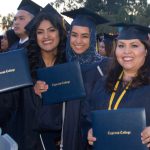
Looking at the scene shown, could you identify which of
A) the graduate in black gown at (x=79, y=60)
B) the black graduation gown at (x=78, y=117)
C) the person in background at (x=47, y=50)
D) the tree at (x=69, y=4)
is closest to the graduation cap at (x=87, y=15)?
the graduate in black gown at (x=79, y=60)

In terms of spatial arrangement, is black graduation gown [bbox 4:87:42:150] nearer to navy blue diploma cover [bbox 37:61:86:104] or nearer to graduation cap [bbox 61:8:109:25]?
navy blue diploma cover [bbox 37:61:86:104]

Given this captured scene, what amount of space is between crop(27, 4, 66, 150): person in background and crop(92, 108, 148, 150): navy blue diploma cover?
37.2 inches

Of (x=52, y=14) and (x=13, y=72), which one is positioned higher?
(x=52, y=14)

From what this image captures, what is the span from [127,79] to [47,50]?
3.32 feet

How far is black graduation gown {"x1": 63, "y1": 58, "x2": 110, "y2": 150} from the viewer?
371 cm

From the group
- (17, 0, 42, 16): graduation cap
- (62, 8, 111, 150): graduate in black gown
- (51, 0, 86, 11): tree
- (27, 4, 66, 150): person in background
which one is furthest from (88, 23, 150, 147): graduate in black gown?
(51, 0, 86, 11): tree

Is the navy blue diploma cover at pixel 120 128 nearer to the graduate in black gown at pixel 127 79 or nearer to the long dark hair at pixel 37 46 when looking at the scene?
the graduate in black gown at pixel 127 79

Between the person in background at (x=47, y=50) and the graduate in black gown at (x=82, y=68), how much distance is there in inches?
4.3

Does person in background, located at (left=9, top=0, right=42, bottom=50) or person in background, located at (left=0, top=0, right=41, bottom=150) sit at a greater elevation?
person in background, located at (left=9, top=0, right=42, bottom=50)

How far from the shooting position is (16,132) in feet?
13.2

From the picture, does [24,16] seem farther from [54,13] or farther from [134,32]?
[134,32]

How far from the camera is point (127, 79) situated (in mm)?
3248

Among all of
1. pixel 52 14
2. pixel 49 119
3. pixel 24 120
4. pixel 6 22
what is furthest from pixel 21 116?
pixel 6 22

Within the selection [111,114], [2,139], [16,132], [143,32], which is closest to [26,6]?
[16,132]
